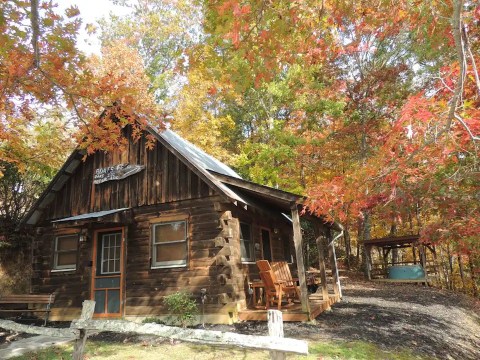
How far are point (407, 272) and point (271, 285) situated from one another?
14.0 m

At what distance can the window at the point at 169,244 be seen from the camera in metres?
10.3

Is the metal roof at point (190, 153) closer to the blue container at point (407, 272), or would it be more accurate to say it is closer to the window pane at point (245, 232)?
the window pane at point (245, 232)

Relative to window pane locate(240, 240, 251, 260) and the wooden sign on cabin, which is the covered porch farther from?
the wooden sign on cabin

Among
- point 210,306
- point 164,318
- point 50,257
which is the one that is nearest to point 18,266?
point 50,257

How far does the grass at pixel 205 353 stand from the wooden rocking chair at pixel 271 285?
2425 millimetres

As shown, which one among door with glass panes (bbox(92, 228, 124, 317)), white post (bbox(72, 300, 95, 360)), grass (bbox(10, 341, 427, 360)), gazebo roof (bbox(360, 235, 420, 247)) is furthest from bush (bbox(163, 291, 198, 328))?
gazebo roof (bbox(360, 235, 420, 247))

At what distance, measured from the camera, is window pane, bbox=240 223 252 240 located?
36.7 ft

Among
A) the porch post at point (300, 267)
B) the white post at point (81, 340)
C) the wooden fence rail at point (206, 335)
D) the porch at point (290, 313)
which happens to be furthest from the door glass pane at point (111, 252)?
the white post at point (81, 340)

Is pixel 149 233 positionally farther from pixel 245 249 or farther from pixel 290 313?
pixel 290 313

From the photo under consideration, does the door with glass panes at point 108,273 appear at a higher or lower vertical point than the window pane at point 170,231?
lower

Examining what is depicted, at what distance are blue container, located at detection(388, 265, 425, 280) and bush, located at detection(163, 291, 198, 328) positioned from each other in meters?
15.0

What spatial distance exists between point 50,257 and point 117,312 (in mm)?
3488

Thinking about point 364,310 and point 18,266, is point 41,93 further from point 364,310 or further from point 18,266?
point 18,266

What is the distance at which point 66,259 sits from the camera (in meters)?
12.0
